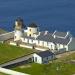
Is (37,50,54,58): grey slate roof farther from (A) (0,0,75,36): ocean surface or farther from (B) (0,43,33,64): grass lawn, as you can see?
(A) (0,0,75,36): ocean surface

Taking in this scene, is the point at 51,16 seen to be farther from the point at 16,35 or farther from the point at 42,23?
the point at 16,35

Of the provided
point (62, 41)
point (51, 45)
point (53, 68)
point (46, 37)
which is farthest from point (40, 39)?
point (53, 68)

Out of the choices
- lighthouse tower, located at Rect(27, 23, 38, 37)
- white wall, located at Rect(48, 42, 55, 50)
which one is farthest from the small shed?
lighthouse tower, located at Rect(27, 23, 38, 37)

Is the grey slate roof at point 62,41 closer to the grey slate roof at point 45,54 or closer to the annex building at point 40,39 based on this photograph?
the annex building at point 40,39

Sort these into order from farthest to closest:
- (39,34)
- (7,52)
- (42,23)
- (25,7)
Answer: (25,7) → (42,23) → (39,34) → (7,52)

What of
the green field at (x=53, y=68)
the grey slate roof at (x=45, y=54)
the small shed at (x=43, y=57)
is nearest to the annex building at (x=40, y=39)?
the grey slate roof at (x=45, y=54)

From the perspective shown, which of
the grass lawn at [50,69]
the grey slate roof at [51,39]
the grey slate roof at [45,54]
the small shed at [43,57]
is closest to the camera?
the grass lawn at [50,69]

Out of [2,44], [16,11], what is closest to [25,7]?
[16,11]
